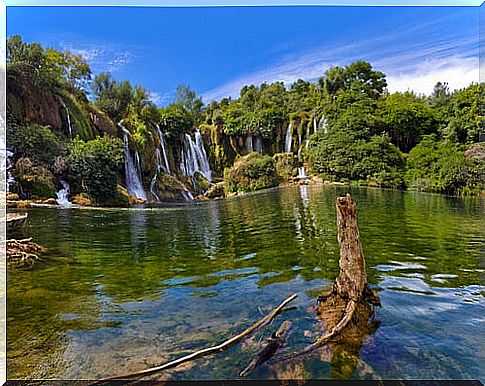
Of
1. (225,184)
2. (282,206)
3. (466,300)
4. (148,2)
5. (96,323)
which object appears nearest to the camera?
(96,323)

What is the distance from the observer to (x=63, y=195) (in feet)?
10.6

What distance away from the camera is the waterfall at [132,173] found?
3.65 metres

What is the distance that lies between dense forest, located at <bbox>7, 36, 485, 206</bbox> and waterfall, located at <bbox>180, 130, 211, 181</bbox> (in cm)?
1

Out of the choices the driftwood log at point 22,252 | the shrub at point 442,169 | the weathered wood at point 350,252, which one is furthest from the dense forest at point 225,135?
the weathered wood at point 350,252

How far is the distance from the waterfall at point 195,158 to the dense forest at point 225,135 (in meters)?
0.01

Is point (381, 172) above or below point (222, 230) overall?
above

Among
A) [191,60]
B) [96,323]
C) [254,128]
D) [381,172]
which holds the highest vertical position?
[191,60]

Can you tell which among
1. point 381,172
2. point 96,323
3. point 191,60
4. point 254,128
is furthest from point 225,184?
point 96,323

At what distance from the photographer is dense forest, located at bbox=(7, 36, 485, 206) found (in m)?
3.17

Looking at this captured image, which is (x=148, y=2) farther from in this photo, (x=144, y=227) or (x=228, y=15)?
(x=144, y=227)

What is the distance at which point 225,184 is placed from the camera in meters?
3.78

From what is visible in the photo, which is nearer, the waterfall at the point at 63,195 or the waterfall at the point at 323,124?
the waterfall at the point at 63,195

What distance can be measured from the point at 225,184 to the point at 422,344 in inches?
85.7

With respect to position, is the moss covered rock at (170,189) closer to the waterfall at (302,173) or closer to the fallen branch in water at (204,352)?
the waterfall at (302,173)
